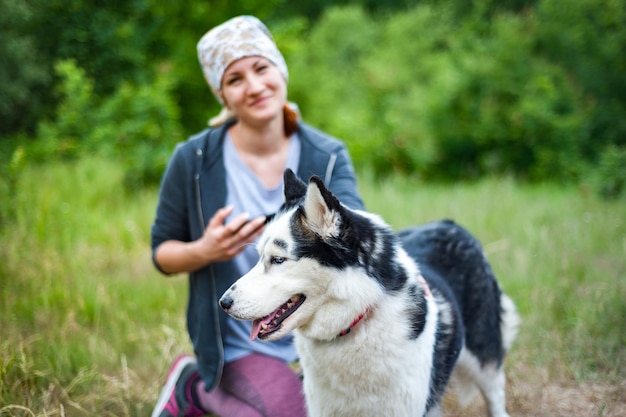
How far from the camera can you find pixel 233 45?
10.1ft

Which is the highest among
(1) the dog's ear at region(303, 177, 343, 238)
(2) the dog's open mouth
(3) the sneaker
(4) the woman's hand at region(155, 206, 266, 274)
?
(1) the dog's ear at region(303, 177, 343, 238)

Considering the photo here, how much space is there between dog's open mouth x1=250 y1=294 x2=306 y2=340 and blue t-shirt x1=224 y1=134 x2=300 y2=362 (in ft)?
2.60

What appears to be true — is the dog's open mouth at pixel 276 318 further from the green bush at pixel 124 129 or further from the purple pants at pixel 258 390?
the green bush at pixel 124 129

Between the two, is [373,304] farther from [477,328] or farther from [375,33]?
[375,33]

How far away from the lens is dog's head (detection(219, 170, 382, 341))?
232cm

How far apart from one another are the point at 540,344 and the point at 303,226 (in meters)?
2.32

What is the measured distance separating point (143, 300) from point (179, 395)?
65.4 inches

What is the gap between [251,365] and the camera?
3.13 m

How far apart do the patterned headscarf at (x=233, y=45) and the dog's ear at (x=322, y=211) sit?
1087 millimetres

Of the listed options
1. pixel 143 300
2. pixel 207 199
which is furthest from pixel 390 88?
pixel 207 199

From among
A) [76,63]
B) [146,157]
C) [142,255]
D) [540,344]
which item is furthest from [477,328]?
[146,157]

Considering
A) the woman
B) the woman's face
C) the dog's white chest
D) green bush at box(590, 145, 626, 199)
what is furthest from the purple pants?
green bush at box(590, 145, 626, 199)

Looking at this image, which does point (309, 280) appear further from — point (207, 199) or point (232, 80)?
point (232, 80)

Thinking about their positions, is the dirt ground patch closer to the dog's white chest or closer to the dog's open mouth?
A: the dog's white chest
